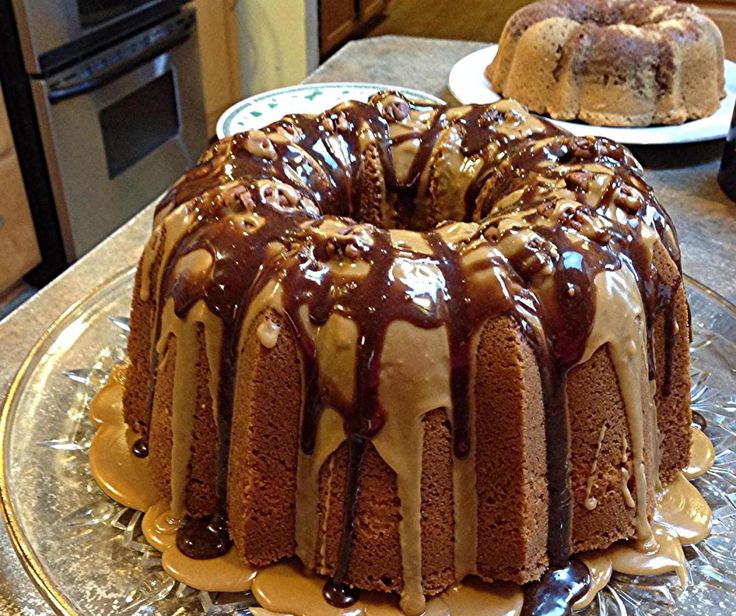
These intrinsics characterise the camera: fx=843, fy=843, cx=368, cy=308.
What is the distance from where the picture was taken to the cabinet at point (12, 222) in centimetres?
221

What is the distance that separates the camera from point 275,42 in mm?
3520

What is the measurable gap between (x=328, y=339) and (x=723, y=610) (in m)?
0.47

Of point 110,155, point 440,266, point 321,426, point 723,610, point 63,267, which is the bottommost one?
point 63,267

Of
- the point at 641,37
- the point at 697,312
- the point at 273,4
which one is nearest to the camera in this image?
the point at 697,312

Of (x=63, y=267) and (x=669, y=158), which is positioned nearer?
(x=669, y=158)

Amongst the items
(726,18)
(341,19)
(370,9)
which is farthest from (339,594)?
(370,9)

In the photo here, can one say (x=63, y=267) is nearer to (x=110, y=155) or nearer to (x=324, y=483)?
(x=110, y=155)

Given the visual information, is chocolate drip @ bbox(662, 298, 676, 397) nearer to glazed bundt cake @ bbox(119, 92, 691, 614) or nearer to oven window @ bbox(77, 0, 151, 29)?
glazed bundt cake @ bbox(119, 92, 691, 614)

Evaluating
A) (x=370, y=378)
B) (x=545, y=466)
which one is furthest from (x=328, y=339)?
(x=545, y=466)

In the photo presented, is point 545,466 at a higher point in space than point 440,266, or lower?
lower

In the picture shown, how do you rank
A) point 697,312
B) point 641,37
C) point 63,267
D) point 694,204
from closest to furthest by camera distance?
point 697,312, point 694,204, point 641,37, point 63,267

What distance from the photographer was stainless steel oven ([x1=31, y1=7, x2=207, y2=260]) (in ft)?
7.46

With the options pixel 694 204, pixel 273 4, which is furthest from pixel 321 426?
pixel 273 4

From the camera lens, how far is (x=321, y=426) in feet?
2.71
